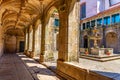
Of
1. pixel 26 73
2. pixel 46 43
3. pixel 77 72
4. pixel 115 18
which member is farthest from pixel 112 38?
pixel 77 72

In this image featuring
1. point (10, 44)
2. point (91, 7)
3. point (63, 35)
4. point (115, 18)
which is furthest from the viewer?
point (91, 7)

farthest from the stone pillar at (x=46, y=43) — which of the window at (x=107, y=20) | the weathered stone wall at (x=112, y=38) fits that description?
the window at (x=107, y=20)

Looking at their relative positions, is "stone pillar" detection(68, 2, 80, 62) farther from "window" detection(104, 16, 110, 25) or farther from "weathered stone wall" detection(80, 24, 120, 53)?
"window" detection(104, 16, 110, 25)

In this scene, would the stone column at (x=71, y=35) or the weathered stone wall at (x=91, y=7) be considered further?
the weathered stone wall at (x=91, y=7)

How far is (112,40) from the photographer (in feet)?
62.5

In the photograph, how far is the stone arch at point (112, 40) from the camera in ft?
60.2

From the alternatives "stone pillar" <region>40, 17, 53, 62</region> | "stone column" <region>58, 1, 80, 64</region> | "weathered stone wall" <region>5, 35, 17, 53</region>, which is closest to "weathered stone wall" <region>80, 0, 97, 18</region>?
"weathered stone wall" <region>5, 35, 17, 53</region>

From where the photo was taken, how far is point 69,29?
5.38 metres

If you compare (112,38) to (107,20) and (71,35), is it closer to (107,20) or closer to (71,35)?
(107,20)

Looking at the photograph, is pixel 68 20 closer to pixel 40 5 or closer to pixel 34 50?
pixel 40 5

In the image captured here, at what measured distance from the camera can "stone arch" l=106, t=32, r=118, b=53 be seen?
18.3 metres

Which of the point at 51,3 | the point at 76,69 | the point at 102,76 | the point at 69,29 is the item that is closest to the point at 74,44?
the point at 69,29

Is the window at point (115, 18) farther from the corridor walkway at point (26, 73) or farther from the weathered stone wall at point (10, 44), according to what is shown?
the weathered stone wall at point (10, 44)

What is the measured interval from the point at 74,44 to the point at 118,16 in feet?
48.4
